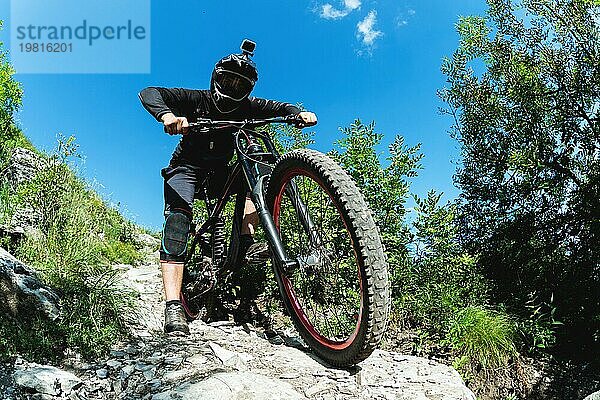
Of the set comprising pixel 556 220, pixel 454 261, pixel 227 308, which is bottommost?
pixel 227 308

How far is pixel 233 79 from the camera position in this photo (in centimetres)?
362

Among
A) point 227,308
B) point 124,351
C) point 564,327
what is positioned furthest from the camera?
point 564,327

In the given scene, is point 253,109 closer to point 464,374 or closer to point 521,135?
point 464,374

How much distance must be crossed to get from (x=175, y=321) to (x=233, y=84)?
5.40 ft

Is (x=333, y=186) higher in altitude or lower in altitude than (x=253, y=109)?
lower

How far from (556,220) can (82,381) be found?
283 inches

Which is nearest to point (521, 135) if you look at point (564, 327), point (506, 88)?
point (506, 88)

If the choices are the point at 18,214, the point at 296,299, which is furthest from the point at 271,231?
the point at 18,214

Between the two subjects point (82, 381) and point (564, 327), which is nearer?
point (82, 381)

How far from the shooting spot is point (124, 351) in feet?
10.6

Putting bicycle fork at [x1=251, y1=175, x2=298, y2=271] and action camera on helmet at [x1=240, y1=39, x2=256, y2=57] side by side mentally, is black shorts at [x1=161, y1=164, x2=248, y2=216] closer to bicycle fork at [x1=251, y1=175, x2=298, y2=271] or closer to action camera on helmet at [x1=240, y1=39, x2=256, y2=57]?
bicycle fork at [x1=251, y1=175, x2=298, y2=271]

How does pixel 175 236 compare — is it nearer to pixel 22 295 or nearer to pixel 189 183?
pixel 189 183

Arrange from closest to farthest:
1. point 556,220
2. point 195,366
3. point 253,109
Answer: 1. point 195,366
2. point 253,109
3. point 556,220

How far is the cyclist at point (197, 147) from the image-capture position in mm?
3457
